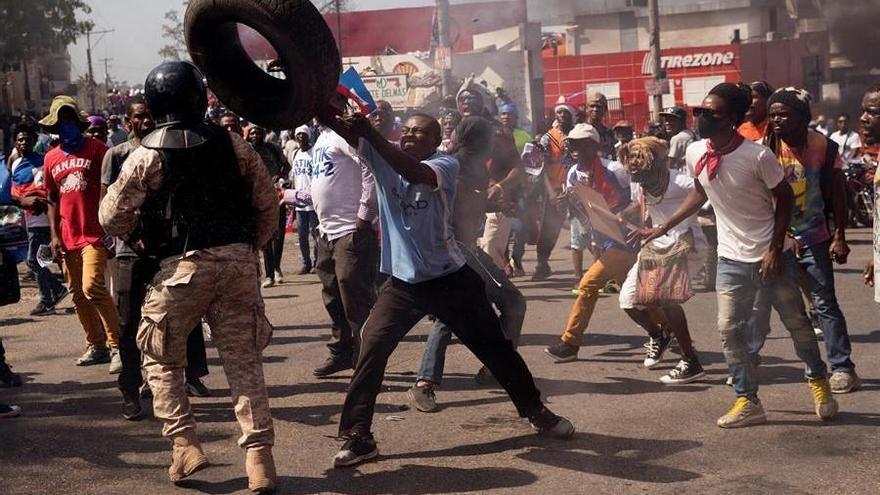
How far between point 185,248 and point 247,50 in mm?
1045

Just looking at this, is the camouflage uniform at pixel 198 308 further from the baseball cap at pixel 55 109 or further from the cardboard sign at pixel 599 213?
the cardboard sign at pixel 599 213

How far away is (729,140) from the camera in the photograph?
5910 mm

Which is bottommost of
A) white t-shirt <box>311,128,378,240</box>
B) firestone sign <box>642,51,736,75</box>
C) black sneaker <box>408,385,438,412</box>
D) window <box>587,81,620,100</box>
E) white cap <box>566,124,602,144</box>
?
black sneaker <box>408,385,438,412</box>

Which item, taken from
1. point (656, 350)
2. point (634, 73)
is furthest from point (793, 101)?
point (634, 73)

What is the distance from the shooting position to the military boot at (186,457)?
5.21 metres

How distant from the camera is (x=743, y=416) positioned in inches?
232

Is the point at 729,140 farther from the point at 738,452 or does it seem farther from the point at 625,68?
the point at 625,68

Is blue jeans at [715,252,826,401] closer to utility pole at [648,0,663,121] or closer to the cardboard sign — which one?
the cardboard sign

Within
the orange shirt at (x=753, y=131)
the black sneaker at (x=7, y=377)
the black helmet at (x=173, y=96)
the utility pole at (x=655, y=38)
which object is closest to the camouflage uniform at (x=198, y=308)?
the black helmet at (x=173, y=96)

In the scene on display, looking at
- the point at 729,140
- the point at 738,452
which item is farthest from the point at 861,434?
the point at 729,140

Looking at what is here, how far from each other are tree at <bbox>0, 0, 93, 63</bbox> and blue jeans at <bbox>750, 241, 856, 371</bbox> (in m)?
31.0

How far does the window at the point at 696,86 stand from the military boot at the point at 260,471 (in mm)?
31763

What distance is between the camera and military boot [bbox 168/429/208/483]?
5.21 metres

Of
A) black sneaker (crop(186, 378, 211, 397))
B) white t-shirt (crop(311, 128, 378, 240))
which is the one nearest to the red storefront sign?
white t-shirt (crop(311, 128, 378, 240))
